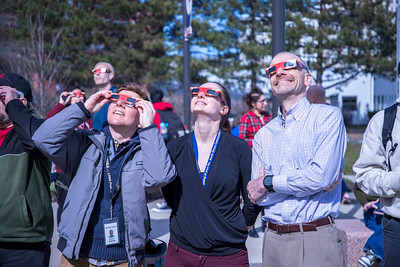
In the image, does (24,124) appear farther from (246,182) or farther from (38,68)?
(38,68)

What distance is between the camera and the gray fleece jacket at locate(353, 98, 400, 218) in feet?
9.30

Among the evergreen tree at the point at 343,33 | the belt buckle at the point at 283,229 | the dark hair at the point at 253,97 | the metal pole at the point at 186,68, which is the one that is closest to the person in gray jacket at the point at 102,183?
the belt buckle at the point at 283,229

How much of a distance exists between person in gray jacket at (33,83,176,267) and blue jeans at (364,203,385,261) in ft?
7.53

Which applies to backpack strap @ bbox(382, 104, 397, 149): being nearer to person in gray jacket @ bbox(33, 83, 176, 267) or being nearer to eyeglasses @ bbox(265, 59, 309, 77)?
eyeglasses @ bbox(265, 59, 309, 77)

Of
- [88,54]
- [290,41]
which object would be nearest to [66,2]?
[88,54]

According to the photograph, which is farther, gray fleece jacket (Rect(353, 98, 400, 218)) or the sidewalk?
the sidewalk

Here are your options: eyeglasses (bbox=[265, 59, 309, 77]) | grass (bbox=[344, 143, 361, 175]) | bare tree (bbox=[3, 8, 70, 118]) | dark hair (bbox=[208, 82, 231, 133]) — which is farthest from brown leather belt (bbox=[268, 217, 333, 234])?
bare tree (bbox=[3, 8, 70, 118])

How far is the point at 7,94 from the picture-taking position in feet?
10.1

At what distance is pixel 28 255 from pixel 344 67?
25.8 metres

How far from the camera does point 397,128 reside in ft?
9.54

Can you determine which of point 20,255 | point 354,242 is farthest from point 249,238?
point 20,255

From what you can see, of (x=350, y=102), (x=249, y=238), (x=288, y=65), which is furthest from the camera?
(x=350, y=102)

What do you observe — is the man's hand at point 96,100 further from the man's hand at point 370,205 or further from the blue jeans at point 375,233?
the blue jeans at point 375,233

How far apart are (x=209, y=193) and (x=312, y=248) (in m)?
0.77
